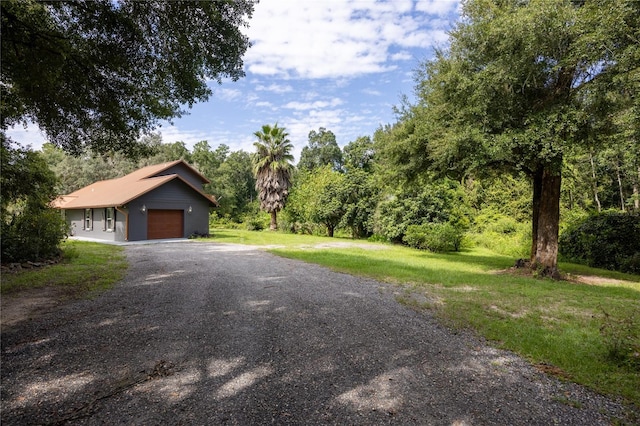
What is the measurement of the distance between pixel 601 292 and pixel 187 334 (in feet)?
32.0

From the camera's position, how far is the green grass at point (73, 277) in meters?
7.26

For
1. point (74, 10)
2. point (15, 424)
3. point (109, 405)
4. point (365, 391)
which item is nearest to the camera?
point (15, 424)

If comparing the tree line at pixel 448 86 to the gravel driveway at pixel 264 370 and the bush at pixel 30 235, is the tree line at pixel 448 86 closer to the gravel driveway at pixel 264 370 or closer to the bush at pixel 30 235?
the bush at pixel 30 235

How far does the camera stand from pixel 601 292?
27.3 feet

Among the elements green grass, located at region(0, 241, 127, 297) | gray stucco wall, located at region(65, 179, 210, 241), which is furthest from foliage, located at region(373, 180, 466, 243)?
green grass, located at region(0, 241, 127, 297)

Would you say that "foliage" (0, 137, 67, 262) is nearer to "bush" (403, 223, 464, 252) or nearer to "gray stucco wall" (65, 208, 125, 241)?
"gray stucco wall" (65, 208, 125, 241)

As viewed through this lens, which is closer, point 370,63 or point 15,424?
point 15,424

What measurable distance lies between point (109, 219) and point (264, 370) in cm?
2172

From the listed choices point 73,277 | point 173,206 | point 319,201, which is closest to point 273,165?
point 319,201

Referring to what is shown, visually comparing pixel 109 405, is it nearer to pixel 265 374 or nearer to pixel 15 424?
pixel 15 424

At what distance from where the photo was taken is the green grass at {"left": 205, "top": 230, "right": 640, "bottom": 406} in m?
3.82

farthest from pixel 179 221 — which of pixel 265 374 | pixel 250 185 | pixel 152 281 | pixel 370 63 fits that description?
pixel 250 185

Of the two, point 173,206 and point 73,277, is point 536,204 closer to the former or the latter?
point 73,277

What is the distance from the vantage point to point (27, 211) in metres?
10.3
